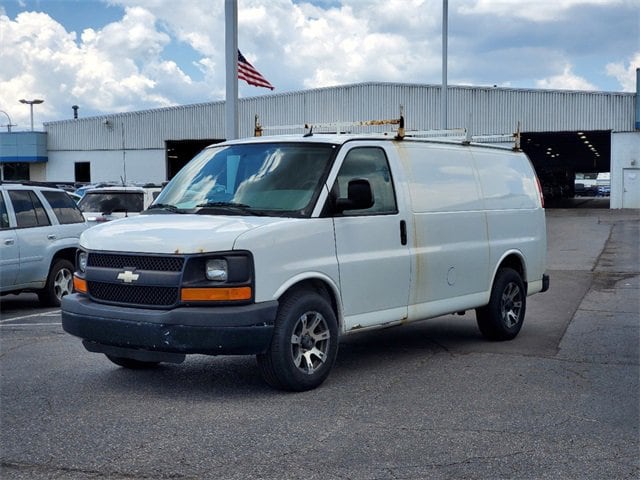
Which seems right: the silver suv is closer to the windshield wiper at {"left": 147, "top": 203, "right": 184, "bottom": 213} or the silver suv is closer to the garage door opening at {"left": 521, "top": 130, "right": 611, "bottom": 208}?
the windshield wiper at {"left": 147, "top": 203, "right": 184, "bottom": 213}

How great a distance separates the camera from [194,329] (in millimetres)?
6148

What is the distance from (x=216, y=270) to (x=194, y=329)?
450 mm

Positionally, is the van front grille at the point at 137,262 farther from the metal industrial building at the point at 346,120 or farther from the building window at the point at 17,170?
the building window at the point at 17,170

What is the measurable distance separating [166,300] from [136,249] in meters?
0.46

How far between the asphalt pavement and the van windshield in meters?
1.43

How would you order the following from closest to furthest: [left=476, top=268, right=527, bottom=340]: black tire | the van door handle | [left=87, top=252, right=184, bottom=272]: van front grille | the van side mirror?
[left=87, top=252, right=184, bottom=272]: van front grille
the van side mirror
the van door handle
[left=476, top=268, right=527, bottom=340]: black tire

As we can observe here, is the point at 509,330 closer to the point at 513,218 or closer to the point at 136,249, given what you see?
the point at 513,218

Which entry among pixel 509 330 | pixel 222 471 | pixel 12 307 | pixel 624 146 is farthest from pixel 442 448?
pixel 624 146

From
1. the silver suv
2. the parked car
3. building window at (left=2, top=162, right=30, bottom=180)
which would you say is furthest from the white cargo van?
building window at (left=2, top=162, right=30, bottom=180)

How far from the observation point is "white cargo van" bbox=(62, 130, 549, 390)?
6.24 metres

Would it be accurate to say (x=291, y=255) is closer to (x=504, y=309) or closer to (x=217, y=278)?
(x=217, y=278)

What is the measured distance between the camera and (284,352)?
6.43m

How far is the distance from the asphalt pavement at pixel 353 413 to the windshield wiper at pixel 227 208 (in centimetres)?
Answer: 139

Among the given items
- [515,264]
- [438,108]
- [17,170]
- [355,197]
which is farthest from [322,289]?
[17,170]
